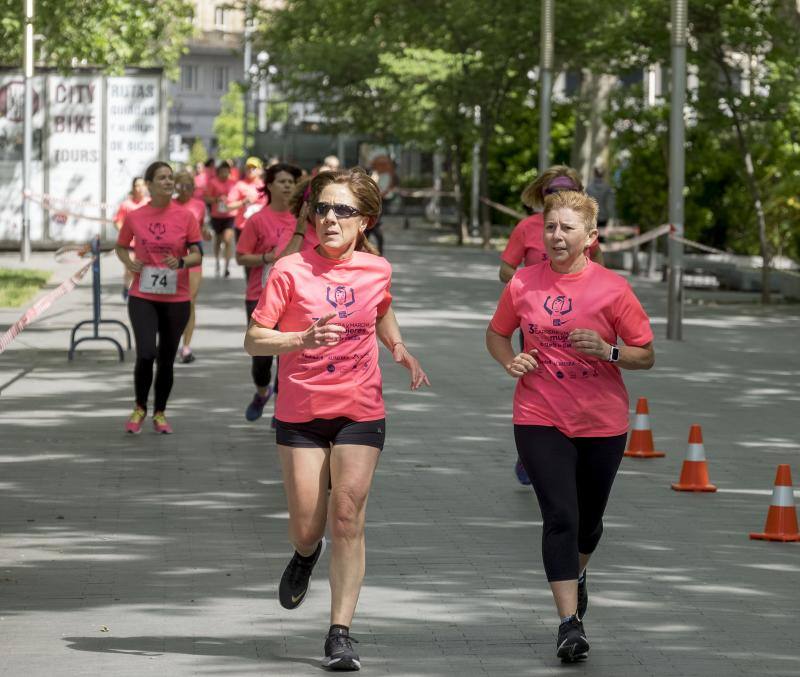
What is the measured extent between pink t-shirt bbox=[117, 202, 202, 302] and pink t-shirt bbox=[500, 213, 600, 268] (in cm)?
246

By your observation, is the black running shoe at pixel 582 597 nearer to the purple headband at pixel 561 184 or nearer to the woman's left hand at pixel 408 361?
the woman's left hand at pixel 408 361

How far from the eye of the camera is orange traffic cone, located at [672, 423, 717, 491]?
10.1 metres

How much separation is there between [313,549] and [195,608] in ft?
2.90

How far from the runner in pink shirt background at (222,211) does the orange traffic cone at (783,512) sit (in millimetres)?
18678

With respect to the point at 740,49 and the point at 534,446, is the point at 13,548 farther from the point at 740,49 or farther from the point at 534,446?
the point at 740,49

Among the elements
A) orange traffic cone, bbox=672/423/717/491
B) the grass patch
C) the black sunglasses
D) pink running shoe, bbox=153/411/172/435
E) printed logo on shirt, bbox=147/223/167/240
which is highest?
the black sunglasses

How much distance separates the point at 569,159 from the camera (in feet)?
148

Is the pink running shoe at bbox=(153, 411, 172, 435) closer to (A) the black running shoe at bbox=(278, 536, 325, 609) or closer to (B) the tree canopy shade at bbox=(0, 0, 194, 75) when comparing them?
(A) the black running shoe at bbox=(278, 536, 325, 609)

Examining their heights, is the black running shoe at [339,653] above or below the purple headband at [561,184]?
below

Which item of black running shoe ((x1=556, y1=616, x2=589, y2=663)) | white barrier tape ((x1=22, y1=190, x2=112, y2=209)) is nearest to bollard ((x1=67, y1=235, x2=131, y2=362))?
black running shoe ((x1=556, y1=616, x2=589, y2=663))

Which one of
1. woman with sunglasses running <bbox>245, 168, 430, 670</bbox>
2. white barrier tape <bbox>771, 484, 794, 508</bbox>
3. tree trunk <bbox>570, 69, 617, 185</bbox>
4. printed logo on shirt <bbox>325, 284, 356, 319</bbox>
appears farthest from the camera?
tree trunk <bbox>570, 69, 617, 185</bbox>

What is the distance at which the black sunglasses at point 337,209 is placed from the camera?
638 centimetres

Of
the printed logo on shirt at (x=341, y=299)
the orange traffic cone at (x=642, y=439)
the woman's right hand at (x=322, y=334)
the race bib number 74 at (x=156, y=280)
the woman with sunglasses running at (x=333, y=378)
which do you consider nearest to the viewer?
the woman's right hand at (x=322, y=334)

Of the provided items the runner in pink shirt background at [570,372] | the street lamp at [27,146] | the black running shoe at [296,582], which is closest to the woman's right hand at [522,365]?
the runner in pink shirt background at [570,372]
